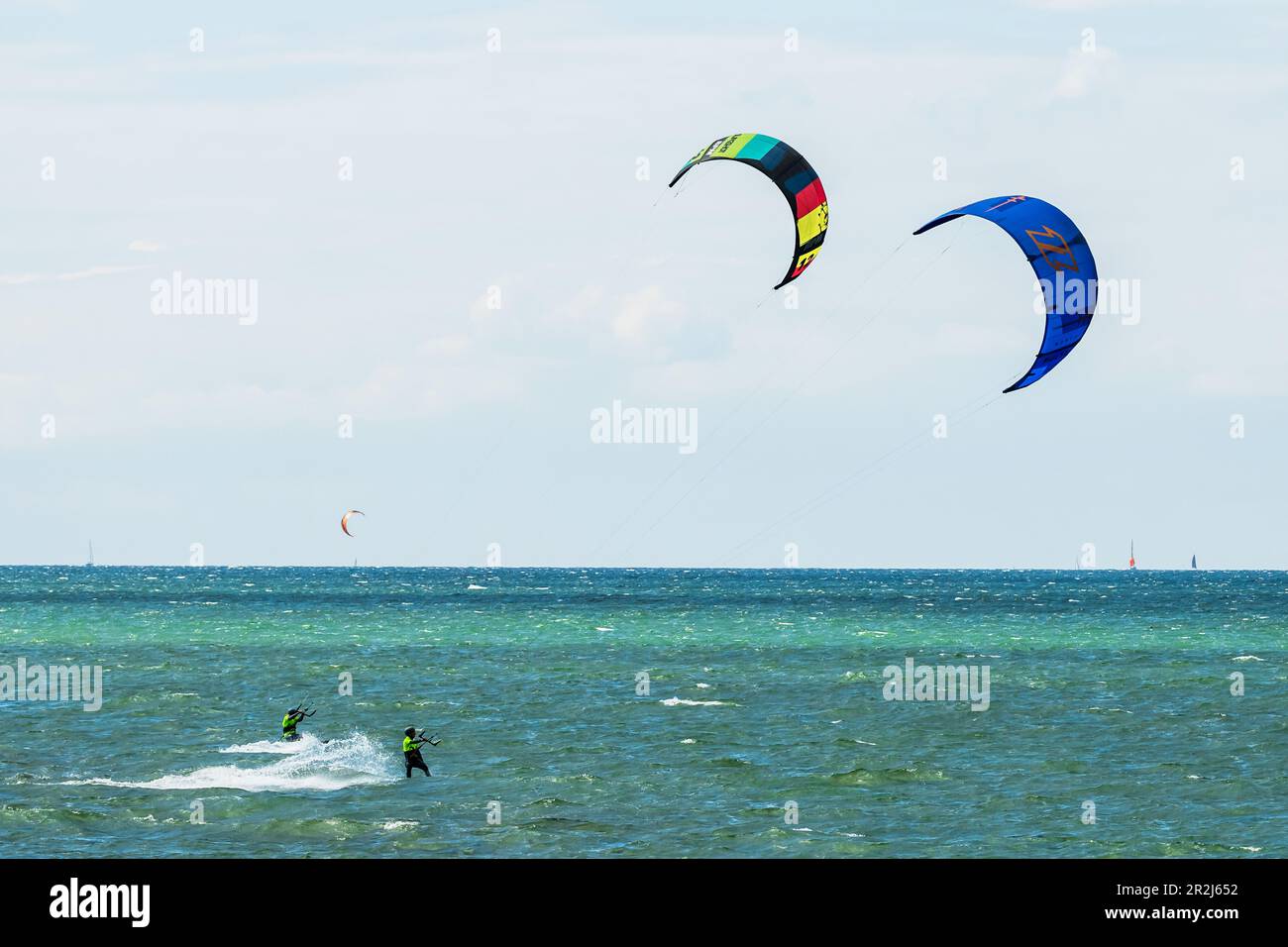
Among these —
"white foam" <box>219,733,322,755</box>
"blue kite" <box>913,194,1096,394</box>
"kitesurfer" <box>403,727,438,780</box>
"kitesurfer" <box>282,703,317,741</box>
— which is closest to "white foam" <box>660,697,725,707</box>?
"white foam" <box>219,733,322,755</box>

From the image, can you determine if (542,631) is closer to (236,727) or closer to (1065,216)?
(236,727)

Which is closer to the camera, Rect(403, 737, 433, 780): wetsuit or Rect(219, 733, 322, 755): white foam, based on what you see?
Rect(403, 737, 433, 780): wetsuit

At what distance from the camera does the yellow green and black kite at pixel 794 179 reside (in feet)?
108

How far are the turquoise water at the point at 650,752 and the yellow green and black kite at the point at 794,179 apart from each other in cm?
1072

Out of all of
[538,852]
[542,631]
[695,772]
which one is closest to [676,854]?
[538,852]

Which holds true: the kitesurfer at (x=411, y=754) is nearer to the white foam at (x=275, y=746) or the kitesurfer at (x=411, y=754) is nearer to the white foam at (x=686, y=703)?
the white foam at (x=275, y=746)

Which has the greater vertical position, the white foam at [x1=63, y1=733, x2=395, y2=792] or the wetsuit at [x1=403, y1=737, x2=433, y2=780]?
the wetsuit at [x1=403, y1=737, x2=433, y2=780]

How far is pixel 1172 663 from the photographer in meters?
56.5

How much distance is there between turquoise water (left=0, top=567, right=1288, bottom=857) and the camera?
82.3ft

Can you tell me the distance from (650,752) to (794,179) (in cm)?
1248

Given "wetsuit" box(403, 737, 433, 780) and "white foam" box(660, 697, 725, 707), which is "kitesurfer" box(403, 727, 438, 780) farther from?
"white foam" box(660, 697, 725, 707)

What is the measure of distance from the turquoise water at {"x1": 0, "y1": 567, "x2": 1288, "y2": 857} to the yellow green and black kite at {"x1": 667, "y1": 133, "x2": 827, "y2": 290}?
10.7 m

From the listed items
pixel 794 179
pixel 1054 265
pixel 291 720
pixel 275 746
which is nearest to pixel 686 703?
pixel 275 746

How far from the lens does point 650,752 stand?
3322 cm
